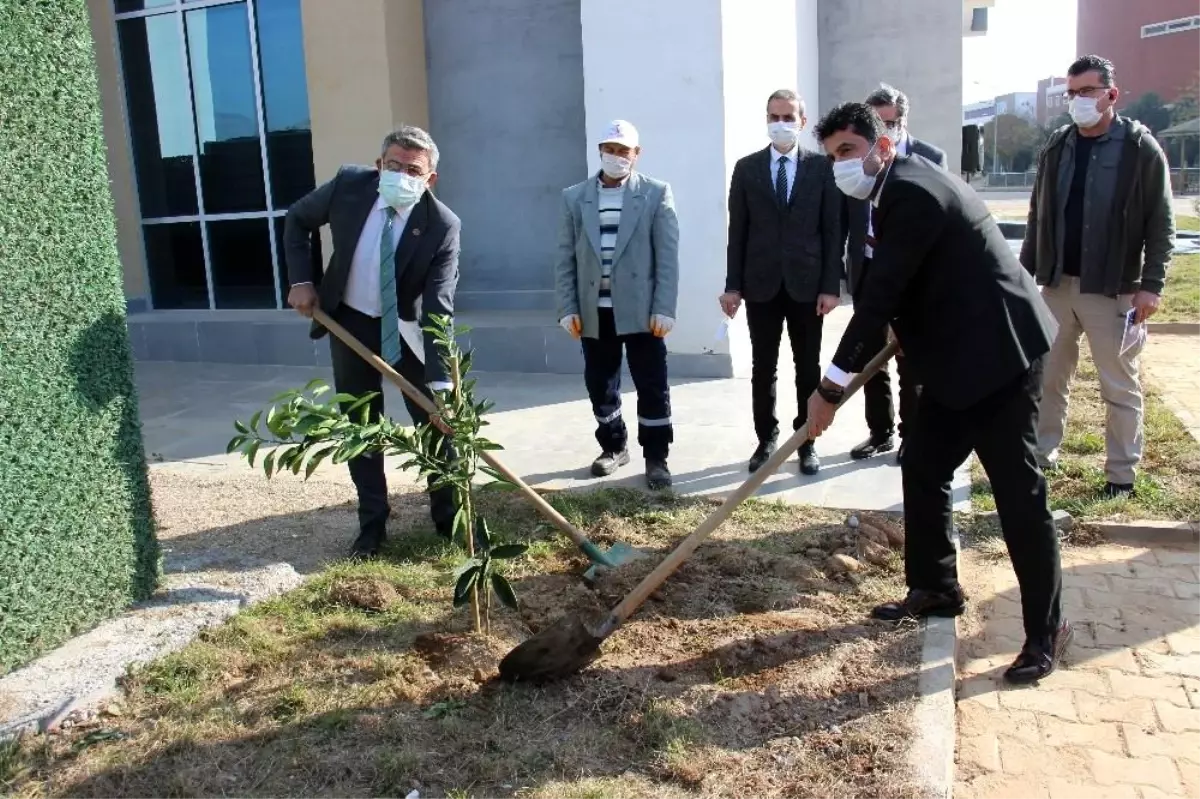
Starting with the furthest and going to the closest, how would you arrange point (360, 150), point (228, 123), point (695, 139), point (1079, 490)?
point (228, 123), point (360, 150), point (695, 139), point (1079, 490)

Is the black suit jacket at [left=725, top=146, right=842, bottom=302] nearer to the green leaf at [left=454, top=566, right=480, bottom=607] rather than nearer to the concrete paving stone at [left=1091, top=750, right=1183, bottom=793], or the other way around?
the green leaf at [left=454, top=566, right=480, bottom=607]

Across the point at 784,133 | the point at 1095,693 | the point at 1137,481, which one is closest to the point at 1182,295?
the point at 1137,481

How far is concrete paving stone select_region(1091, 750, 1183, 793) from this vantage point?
291 centimetres

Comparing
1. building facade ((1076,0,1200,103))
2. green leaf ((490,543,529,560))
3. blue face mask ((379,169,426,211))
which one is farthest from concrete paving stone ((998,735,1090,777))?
building facade ((1076,0,1200,103))

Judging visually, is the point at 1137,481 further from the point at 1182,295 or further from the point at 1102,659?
the point at 1182,295

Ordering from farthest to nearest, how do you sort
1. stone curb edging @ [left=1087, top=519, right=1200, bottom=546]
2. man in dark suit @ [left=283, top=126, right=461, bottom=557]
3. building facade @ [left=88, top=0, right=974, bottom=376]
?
1. building facade @ [left=88, top=0, right=974, bottom=376]
2. stone curb edging @ [left=1087, top=519, right=1200, bottom=546]
3. man in dark suit @ [left=283, top=126, right=461, bottom=557]

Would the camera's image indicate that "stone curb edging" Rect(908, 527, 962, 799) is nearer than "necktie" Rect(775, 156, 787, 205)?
Yes

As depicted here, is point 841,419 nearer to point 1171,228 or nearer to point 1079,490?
point 1079,490

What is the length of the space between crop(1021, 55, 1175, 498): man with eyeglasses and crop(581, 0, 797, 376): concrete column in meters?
3.05

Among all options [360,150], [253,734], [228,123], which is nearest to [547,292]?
[360,150]

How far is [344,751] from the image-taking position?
2.96 m

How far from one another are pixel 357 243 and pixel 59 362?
132cm

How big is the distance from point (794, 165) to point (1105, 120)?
147 cm

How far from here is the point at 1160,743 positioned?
3.10m
